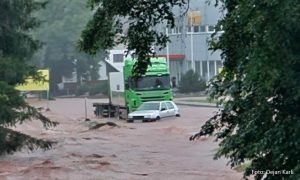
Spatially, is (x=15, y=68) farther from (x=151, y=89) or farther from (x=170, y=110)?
(x=151, y=89)

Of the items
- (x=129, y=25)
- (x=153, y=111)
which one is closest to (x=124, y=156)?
(x=153, y=111)

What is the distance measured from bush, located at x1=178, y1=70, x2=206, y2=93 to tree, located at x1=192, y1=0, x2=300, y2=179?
73475mm

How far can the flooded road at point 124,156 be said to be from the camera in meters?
22.9

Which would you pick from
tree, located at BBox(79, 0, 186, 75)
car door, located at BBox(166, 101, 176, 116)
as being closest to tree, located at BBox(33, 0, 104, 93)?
car door, located at BBox(166, 101, 176, 116)

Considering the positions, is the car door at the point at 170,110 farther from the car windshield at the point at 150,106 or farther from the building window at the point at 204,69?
the building window at the point at 204,69

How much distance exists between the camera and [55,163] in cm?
2702

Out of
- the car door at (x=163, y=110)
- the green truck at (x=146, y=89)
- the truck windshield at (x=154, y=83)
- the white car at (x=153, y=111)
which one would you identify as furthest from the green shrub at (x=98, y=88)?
the car door at (x=163, y=110)

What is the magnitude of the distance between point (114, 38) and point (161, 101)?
39125 mm

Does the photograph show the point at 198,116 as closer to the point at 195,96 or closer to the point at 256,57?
the point at 195,96

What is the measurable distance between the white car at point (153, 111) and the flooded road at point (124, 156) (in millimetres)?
1201

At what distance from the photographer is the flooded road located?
22891 mm

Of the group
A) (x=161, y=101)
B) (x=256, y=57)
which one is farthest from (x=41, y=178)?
(x=161, y=101)

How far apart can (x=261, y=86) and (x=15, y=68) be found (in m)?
18.6

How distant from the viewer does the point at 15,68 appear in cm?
2561
